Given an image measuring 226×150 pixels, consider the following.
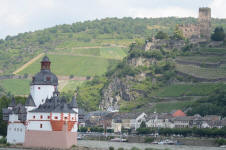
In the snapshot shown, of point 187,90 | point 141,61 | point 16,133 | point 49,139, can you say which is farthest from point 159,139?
point 141,61

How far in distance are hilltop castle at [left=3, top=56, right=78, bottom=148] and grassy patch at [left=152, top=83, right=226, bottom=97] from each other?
58.1 metres

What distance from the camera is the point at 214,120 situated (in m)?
136

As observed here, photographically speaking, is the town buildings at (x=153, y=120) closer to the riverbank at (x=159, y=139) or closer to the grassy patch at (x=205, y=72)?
the riverbank at (x=159, y=139)

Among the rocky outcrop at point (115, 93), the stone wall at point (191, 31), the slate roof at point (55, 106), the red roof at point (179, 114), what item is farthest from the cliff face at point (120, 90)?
the slate roof at point (55, 106)

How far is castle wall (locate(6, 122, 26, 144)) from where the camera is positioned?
99562 millimetres

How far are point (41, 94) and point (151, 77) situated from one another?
8050 cm

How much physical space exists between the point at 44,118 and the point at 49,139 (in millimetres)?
2633

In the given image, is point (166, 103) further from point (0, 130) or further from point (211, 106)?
point (0, 130)

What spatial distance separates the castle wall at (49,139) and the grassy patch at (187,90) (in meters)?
61.3

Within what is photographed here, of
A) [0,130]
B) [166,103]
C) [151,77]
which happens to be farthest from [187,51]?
[0,130]

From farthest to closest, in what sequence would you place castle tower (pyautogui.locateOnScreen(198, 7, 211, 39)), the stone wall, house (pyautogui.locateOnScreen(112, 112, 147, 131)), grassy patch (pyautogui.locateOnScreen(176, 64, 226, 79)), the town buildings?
the stone wall < castle tower (pyautogui.locateOnScreen(198, 7, 211, 39)) < grassy patch (pyautogui.locateOnScreen(176, 64, 226, 79)) < house (pyautogui.locateOnScreen(112, 112, 147, 131)) < the town buildings

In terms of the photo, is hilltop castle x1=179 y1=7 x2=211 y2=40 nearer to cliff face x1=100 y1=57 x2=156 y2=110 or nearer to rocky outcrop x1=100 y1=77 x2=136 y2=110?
cliff face x1=100 y1=57 x2=156 y2=110

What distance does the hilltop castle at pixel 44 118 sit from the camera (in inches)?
3748

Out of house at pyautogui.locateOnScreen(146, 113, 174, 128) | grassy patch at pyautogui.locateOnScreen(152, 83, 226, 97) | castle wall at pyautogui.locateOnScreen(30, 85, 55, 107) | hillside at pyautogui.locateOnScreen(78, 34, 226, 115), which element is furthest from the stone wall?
castle wall at pyautogui.locateOnScreen(30, 85, 55, 107)
